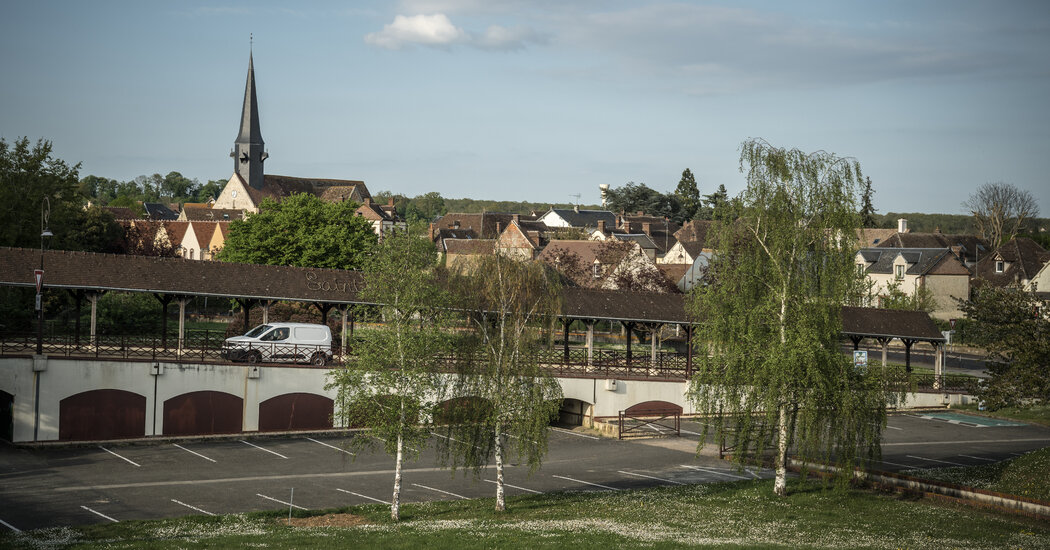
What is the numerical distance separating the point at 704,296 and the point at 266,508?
12.8 metres

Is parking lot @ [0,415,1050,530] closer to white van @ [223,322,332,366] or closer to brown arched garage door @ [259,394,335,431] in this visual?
brown arched garage door @ [259,394,335,431]

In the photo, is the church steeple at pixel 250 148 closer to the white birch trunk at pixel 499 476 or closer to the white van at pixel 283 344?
the white van at pixel 283 344

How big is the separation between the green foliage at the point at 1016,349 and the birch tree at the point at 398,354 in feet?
52.5

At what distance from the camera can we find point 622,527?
68.1 ft

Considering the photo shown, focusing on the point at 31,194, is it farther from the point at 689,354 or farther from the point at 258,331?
the point at 689,354

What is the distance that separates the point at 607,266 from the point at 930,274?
31875 mm

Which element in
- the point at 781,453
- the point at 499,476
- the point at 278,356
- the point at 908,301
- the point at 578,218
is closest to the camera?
the point at 499,476

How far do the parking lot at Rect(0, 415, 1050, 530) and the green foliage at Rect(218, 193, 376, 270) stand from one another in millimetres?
30045

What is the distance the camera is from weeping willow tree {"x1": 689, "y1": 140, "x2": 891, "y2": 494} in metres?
23.8

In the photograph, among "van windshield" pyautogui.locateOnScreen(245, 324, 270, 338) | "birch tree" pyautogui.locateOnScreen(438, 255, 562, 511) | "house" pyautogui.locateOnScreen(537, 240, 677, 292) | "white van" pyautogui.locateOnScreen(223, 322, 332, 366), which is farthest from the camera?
"house" pyautogui.locateOnScreen(537, 240, 677, 292)

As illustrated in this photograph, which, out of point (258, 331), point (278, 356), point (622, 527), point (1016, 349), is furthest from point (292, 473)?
point (1016, 349)

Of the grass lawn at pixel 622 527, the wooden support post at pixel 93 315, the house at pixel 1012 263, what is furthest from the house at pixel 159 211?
the grass lawn at pixel 622 527

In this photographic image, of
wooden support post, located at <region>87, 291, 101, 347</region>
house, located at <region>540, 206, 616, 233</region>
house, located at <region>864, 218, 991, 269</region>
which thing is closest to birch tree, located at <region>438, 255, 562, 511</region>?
wooden support post, located at <region>87, 291, 101, 347</region>

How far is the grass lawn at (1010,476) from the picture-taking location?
80.7 ft
